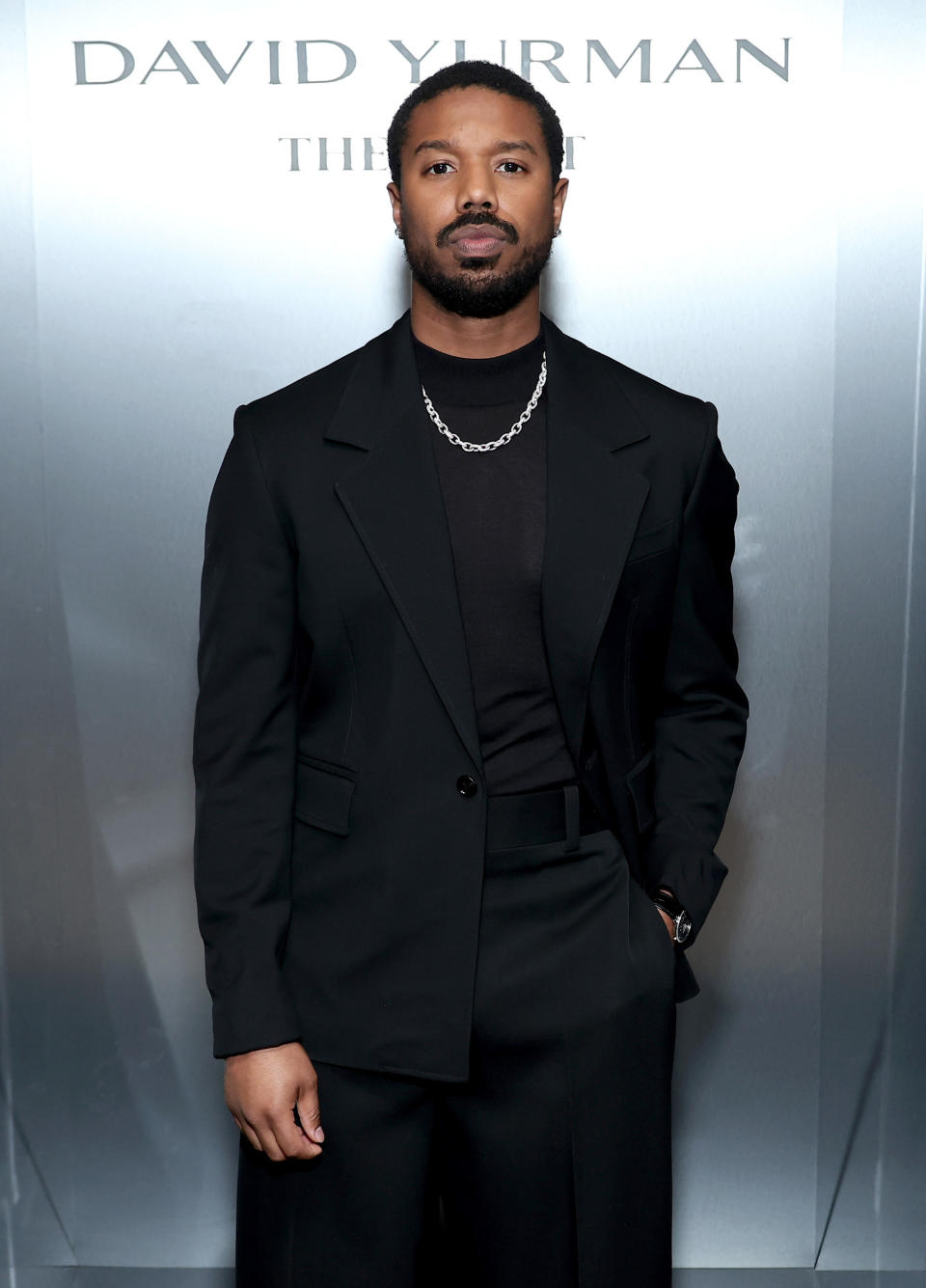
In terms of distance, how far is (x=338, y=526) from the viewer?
168 centimetres

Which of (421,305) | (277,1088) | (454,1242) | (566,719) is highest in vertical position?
(421,305)

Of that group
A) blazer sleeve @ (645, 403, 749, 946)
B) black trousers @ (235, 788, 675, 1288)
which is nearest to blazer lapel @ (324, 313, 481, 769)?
black trousers @ (235, 788, 675, 1288)

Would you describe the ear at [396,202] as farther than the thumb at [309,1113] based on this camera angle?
Yes

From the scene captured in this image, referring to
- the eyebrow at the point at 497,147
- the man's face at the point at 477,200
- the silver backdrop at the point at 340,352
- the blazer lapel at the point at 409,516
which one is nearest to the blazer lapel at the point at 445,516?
the blazer lapel at the point at 409,516

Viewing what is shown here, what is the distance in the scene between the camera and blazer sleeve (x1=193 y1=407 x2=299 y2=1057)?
5.41ft

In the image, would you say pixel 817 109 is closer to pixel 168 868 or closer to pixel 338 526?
pixel 338 526

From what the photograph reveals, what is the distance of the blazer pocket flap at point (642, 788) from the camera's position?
5.97 feet

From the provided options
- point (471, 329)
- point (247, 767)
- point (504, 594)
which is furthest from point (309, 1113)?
point (471, 329)

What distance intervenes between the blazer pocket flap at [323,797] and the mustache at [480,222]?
63cm

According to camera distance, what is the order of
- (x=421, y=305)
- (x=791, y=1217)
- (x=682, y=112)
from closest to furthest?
(x=421, y=305)
(x=682, y=112)
(x=791, y=1217)

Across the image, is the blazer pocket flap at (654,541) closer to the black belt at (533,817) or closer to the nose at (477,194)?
the black belt at (533,817)

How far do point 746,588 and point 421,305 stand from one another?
960 mm

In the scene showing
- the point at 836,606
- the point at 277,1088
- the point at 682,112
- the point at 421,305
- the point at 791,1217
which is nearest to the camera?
the point at 277,1088

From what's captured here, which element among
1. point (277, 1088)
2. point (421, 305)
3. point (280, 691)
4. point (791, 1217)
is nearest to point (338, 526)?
point (280, 691)
